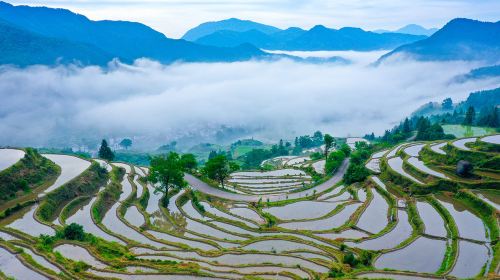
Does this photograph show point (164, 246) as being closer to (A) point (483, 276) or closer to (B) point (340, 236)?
(B) point (340, 236)

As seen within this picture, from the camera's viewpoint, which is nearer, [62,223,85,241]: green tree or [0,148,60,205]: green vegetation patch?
[62,223,85,241]: green tree

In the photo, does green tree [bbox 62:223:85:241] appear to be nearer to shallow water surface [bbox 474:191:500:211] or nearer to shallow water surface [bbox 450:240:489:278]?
shallow water surface [bbox 450:240:489:278]

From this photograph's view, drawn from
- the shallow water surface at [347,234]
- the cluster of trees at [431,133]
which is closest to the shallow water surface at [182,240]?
the shallow water surface at [347,234]

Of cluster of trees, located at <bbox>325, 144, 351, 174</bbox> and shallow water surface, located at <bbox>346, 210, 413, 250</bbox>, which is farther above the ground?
shallow water surface, located at <bbox>346, 210, 413, 250</bbox>

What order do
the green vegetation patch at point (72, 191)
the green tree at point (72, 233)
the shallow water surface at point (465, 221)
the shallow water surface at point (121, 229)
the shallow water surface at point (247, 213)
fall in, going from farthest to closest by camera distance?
the shallow water surface at point (247, 213) → the green vegetation patch at point (72, 191) → the shallow water surface at point (121, 229) → the shallow water surface at point (465, 221) → the green tree at point (72, 233)

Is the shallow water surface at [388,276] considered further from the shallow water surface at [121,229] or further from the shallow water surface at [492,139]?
the shallow water surface at [492,139]

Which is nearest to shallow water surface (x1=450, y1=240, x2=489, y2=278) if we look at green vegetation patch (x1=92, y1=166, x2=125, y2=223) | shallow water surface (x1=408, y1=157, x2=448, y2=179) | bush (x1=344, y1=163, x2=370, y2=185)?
shallow water surface (x1=408, y1=157, x2=448, y2=179)

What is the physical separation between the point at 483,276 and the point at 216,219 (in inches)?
832

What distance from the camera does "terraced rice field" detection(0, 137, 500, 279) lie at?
76.5 ft

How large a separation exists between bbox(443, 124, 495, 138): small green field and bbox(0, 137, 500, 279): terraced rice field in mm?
27317

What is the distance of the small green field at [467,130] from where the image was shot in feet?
237

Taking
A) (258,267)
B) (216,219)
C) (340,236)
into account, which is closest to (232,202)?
(216,219)

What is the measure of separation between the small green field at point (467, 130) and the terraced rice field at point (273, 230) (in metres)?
27.3

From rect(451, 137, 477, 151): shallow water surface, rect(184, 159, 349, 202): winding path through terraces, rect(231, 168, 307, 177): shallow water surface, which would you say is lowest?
rect(231, 168, 307, 177): shallow water surface
